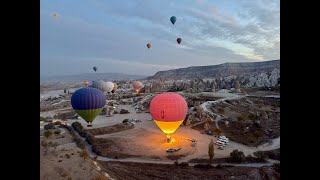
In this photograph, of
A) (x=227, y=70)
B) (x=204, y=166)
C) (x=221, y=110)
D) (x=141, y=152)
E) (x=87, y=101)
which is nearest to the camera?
(x=204, y=166)

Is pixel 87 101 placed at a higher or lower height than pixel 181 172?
higher

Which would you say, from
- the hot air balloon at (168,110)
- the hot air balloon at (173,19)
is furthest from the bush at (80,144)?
the hot air balloon at (173,19)

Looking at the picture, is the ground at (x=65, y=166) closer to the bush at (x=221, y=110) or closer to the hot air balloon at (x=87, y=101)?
the hot air balloon at (x=87, y=101)

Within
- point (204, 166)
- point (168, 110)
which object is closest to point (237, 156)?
point (204, 166)

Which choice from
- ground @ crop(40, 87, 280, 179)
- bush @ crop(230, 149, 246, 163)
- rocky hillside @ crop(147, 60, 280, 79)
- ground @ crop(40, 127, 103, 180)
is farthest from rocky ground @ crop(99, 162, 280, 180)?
rocky hillside @ crop(147, 60, 280, 79)

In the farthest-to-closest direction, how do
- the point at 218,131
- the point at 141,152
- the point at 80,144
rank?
the point at 218,131 → the point at 80,144 → the point at 141,152

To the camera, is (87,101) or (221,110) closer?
(87,101)

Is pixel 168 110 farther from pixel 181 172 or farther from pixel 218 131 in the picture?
pixel 218 131
